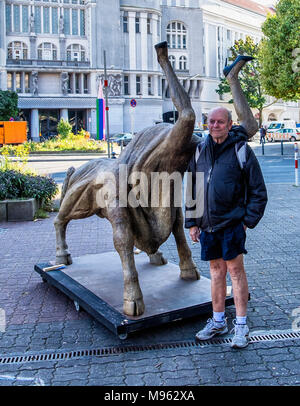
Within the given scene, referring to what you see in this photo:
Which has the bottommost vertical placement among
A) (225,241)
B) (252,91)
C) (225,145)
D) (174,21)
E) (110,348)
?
(110,348)

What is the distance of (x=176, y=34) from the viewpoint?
64125mm

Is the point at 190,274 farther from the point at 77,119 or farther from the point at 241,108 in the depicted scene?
the point at 77,119

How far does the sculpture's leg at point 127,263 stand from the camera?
402cm

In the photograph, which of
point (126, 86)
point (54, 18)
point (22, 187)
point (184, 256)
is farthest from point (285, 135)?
point (184, 256)

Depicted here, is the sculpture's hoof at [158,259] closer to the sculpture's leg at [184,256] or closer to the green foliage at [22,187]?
the sculpture's leg at [184,256]

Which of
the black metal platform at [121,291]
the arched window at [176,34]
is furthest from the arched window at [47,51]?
the black metal platform at [121,291]

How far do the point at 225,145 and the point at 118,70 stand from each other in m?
54.8

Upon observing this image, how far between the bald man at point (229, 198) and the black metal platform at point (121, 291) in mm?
567

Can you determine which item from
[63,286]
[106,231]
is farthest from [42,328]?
→ [106,231]

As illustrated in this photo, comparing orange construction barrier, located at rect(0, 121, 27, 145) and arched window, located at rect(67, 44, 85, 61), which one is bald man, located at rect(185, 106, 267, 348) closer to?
orange construction barrier, located at rect(0, 121, 27, 145)

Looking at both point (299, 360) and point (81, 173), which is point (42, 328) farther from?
point (299, 360)

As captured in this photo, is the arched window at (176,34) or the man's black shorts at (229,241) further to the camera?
the arched window at (176,34)

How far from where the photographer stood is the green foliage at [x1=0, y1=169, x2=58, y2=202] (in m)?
10.6

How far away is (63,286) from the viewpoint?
475cm
